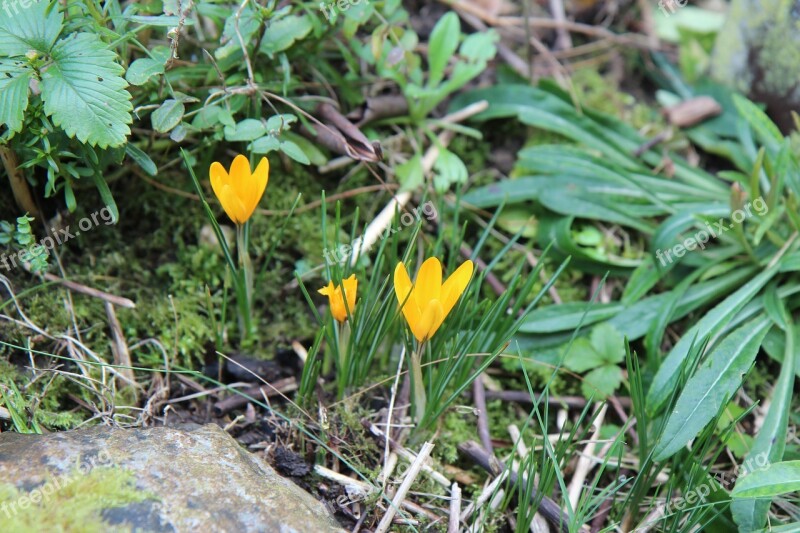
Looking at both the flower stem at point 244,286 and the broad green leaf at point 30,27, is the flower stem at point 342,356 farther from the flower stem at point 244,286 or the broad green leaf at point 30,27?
the broad green leaf at point 30,27

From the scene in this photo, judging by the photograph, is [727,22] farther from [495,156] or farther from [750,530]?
[750,530]

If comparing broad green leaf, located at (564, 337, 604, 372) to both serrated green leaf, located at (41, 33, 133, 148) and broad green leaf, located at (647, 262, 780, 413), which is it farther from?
serrated green leaf, located at (41, 33, 133, 148)

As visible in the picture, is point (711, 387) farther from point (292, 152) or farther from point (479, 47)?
point (479, 47)

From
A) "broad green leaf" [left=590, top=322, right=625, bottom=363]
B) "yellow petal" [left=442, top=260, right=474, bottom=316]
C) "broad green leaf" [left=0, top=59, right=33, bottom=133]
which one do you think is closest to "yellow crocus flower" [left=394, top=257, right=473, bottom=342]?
"yellow petal" [left=442, top=260, right=474, bottom=316]

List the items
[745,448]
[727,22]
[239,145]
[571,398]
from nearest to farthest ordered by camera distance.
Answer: [745,448], [571,398], [239,145], [727,22]

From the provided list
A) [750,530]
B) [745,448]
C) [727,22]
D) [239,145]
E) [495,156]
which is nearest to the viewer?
[750,530]

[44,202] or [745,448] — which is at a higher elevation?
[44,202]

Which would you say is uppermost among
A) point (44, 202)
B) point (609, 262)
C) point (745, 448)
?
point (44, 202)

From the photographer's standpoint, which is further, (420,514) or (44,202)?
(44,202)

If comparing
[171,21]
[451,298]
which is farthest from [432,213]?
[171,21]

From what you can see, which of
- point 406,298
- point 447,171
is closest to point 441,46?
point 447,171

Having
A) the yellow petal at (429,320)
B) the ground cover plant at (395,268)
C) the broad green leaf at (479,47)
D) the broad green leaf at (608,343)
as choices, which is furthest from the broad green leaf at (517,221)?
the yellow petal at (429,320)
